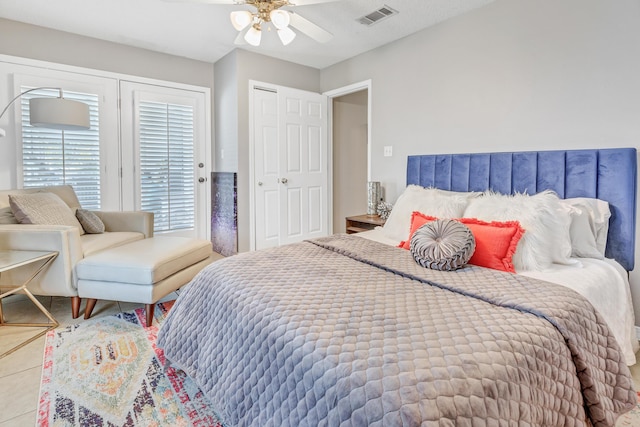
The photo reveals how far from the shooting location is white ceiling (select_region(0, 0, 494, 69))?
9.48 feet

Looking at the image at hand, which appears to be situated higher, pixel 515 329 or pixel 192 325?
pixel 515 329

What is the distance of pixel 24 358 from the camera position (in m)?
1.97

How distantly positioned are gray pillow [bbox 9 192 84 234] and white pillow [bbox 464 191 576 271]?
2.99 m

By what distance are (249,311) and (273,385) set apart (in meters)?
0.31

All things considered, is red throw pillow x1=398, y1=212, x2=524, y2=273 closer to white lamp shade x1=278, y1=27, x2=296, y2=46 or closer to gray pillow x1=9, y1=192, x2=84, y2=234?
white lamp shade x1=278, y1=27, x2=296, y2=46

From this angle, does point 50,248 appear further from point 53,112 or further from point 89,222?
point 53,112

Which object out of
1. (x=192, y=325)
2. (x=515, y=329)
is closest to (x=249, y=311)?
(x=192, y=325)

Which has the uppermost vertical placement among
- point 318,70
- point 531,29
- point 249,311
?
point 318,70

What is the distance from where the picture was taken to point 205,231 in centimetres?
455

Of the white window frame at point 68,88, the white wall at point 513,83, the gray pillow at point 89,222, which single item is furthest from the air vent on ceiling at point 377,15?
the gray pillow at point 89,222

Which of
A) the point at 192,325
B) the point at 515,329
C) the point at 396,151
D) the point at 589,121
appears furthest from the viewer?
the point at 396,151

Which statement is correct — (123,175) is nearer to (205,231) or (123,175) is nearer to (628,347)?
(205,231)

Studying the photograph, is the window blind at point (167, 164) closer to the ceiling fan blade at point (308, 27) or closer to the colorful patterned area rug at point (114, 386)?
the colorful patterned area rug at point (114, 386)

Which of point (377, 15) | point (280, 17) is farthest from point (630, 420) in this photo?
point (377, 15)
